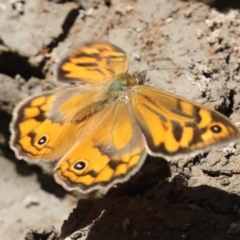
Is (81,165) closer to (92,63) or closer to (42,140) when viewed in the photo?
(42,140)

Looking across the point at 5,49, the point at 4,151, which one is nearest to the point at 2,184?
the point at 4,151

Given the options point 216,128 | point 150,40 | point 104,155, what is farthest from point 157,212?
point 150,40

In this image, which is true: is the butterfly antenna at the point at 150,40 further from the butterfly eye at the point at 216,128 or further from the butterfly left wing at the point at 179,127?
the butterfly eye at the point at 216,128

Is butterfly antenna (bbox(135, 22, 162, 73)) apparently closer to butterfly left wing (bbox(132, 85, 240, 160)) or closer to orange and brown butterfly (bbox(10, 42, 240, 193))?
orange and brown butterfly (bbox(10, 42, 240, 193))

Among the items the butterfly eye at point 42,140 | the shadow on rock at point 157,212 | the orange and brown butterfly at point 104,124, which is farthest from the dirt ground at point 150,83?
the butterfly eye at point 42,140

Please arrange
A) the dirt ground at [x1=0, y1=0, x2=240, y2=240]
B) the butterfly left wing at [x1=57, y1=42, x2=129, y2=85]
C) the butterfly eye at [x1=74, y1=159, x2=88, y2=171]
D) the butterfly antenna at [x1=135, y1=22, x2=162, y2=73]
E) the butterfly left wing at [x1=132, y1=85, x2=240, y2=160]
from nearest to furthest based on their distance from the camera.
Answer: the butterfly left wing at [x1=132, y1=85, x2=240, y2=160] → the butterfly eye at [x1=74, y1=159, x2=88, y2=171] → the dirt ground at [x1=0, y1=0, x2=240, y2=240] → the butterfly left wing at [x1=57, y1=42, x2=129, y2=85] → the butterfly antenna at [x1=135, y1=22, x2=162, y2=73]

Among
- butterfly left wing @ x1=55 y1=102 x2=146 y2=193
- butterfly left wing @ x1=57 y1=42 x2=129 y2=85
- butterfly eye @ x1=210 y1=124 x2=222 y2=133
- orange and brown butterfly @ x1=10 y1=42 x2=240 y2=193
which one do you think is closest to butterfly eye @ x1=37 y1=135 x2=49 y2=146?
orange and brown butterfly @ x1=10 y1=42 x2=240 y2=193

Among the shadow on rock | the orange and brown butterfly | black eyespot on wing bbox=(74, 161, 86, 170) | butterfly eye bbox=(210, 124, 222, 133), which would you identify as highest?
butterfly eye bbox=(210, 124, 222, 133)
